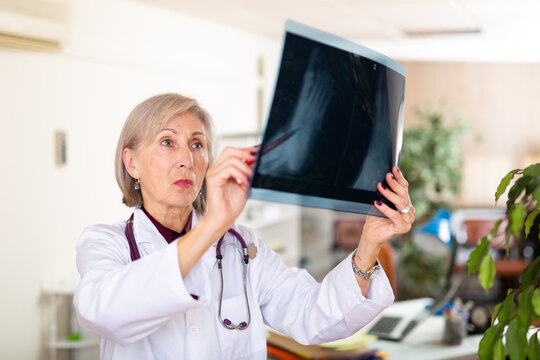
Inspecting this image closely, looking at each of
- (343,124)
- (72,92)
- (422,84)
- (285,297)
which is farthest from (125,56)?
(422,84)

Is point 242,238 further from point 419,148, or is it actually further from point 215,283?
point 419,148

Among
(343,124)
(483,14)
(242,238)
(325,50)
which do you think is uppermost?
(483,14)

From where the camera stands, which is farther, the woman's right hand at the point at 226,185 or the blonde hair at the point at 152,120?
the blonde hair at the point at 152,120

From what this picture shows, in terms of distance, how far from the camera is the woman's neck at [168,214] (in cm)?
152

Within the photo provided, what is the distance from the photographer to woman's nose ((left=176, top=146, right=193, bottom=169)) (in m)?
1.41

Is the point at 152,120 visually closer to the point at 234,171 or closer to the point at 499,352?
the point at 234,171

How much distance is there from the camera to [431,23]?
434cm

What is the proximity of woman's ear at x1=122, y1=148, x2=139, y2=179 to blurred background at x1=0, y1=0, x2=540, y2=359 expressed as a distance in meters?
1.70

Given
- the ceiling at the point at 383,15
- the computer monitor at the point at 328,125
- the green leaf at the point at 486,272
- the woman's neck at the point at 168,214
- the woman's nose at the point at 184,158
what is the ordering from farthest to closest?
the ceiling at the point at 383,15 → the woman's neck at the point at 168,214 → the woman's nose at the point at 184,158 → the computer monitor at the point at 328,125 → the green leaf at the point at 486,272

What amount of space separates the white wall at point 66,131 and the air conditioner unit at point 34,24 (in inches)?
2.8

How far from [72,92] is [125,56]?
488 millimetres

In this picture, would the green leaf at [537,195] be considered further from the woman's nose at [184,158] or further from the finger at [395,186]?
the woman's nose at [184,158]

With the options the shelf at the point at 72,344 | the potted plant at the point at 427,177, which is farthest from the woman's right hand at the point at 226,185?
the potted plant at the point at 427,177

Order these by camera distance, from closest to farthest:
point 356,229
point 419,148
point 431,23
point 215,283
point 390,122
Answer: point 390,122 → point 215,283 → point 431,23 → point 419,148 → point 356,229
